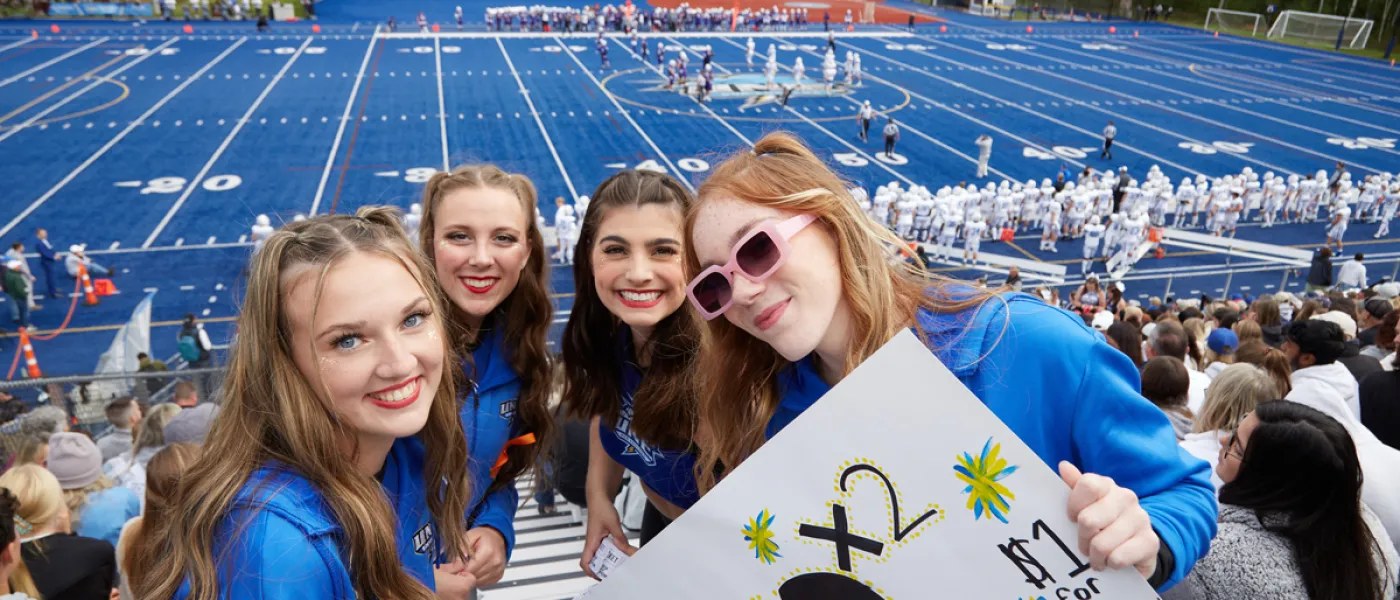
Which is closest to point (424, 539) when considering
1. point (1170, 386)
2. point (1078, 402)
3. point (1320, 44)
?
point (1078, 402)

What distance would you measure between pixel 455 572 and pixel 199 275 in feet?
43.0

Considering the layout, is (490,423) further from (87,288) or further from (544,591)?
(87,288)

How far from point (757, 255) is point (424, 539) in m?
1.13

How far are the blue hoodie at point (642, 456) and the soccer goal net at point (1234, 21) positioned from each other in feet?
159

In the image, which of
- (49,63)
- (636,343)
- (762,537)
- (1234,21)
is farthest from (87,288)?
(1234,21)

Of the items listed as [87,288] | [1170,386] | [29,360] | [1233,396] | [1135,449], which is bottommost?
[29,360]

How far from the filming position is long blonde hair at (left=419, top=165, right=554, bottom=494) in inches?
108

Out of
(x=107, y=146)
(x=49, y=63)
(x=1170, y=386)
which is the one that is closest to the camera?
(x=1170, y=386)

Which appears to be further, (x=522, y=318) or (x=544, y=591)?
(x=544, y=591)

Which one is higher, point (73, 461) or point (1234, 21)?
→ point (1234, 21)

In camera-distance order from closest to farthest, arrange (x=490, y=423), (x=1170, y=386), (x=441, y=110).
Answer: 1. (x=490, y=423)
2. (x=1170, y=386)
3. (x=441, y=110)

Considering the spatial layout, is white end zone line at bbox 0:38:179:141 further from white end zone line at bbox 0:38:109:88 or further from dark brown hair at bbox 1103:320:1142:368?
dark brown hair at bbox 1103:320:1142:368

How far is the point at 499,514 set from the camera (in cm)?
271

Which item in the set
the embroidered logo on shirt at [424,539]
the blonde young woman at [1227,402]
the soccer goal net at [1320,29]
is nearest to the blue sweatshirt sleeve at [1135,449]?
the embroidered logo on shirt at [424,539]
